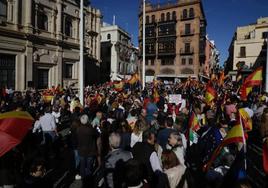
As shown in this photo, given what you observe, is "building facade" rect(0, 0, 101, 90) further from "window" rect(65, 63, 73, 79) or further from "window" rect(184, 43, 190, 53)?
"window" rect(184, 43, 190, 53)

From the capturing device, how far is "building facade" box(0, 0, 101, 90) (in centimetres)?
2297

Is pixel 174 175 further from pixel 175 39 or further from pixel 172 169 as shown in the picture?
pixel 175 39

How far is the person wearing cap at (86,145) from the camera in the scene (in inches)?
219

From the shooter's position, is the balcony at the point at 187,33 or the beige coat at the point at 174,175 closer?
the beige coat at the point at 174,175

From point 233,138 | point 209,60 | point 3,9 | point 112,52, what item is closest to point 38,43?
point 3,9

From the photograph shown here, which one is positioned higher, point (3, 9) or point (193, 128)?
point (3, 9)

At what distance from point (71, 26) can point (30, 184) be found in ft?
97.4

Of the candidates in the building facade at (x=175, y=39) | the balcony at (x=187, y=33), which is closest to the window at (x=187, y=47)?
the building facade at (x=175, y=39)

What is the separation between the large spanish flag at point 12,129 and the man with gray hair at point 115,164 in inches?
54.1

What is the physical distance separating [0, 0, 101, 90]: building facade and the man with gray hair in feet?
70.5

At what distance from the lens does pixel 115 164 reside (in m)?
4.03

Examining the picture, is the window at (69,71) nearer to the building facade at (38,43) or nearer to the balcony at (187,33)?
the building facade at (38,43)

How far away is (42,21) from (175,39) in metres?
28.4

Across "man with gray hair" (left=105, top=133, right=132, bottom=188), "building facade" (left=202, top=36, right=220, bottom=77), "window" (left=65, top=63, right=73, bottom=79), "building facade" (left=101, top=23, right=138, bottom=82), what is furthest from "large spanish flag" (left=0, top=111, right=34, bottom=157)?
"building facade" (left=202, top=36, right=220, bottom=77)
